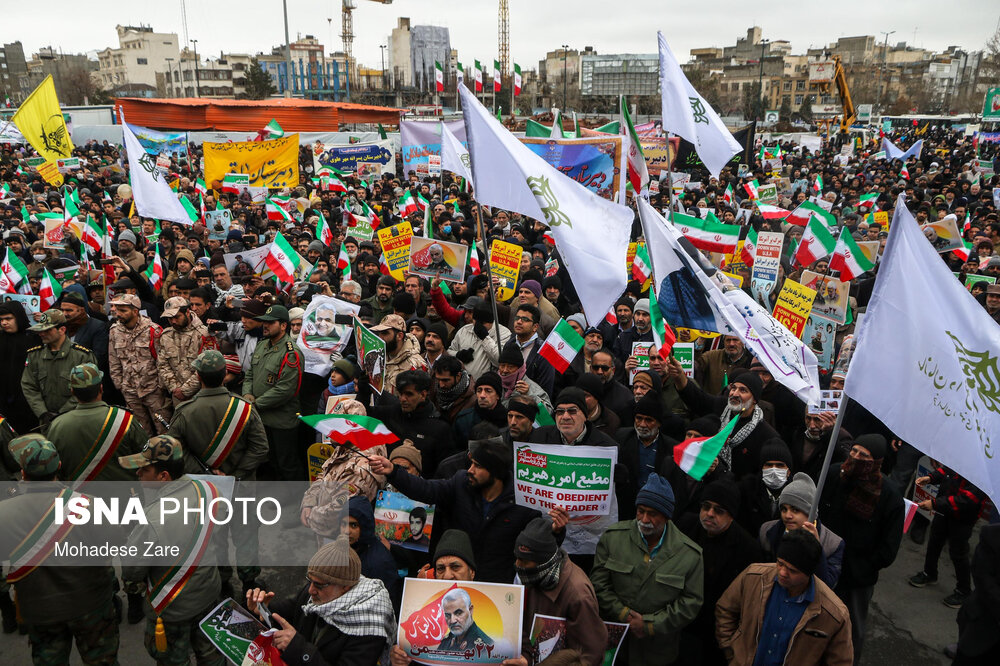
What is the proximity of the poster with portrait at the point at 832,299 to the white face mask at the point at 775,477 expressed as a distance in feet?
11.0

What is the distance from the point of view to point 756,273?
29.5 ft

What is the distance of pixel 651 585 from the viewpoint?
11.9ft

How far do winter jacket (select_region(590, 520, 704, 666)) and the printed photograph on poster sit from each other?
4935 millimetres

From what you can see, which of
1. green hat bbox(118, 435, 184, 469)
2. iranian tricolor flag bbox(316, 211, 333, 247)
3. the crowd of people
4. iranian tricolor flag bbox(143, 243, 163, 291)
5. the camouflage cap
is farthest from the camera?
iranian tricolor flag bbox(316, 211, 333, 247)

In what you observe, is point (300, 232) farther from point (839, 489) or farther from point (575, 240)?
point (839, 489)

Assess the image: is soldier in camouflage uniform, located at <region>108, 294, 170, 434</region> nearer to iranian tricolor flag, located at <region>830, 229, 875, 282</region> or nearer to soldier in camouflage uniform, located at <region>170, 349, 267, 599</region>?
soldier in camouflage uniform, located at <region>170, 349, 267, 599</region>

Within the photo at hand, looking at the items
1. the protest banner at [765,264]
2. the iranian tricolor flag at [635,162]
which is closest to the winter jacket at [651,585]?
the protest banner at [765,264]

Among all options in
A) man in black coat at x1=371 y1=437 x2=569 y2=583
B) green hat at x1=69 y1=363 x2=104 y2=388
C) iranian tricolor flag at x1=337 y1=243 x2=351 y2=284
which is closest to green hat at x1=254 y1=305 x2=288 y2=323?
green hat at x1=69 y1=363 x2=104 y2=388

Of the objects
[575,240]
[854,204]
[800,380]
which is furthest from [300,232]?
[854,204]

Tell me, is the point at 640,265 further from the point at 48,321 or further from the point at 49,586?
the point at 49,586

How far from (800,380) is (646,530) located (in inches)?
48.8

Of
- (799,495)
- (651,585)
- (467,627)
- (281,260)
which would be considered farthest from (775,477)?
(281,260)

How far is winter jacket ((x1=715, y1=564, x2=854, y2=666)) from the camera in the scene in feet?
10.8

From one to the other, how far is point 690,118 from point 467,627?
265 inches
